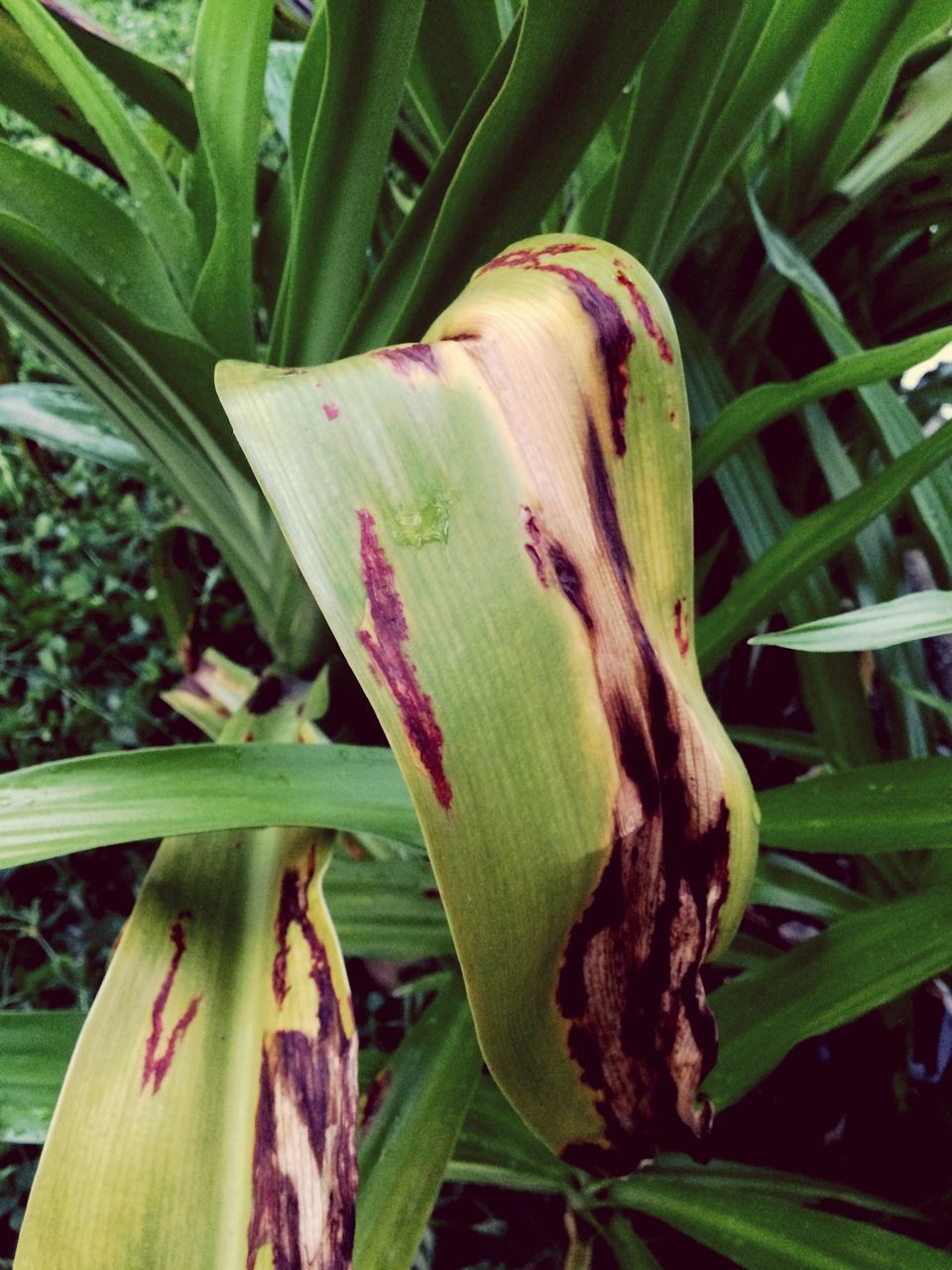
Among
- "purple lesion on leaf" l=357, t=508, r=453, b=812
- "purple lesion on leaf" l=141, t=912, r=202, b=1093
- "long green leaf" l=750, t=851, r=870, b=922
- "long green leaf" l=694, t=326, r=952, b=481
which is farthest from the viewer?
"long green leaf" l=750, t=851, r=870, b=922

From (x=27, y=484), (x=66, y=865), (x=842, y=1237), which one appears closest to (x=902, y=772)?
(x=842, y=1237)

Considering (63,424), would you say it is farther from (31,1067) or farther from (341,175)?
(31,1067)

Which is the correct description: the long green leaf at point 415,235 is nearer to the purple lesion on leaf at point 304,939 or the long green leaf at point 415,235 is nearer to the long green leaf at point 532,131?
the long green leaf at point 532,131

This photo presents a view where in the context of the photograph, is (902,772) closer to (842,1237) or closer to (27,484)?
(842,1237)

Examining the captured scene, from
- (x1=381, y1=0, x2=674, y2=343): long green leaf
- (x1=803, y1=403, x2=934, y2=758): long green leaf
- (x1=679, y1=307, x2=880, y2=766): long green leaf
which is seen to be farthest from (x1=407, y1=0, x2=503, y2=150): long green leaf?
(x1=803, y1=403, x2=934, y2=758): long green leaf

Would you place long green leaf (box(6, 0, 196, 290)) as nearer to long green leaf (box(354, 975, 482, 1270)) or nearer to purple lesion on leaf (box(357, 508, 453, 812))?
purple lesion on leaf (box(357, 508, 453, 812))

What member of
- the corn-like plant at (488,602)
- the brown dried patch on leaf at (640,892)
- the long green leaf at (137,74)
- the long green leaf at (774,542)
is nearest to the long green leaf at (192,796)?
the corn-like plant at (488,602)
